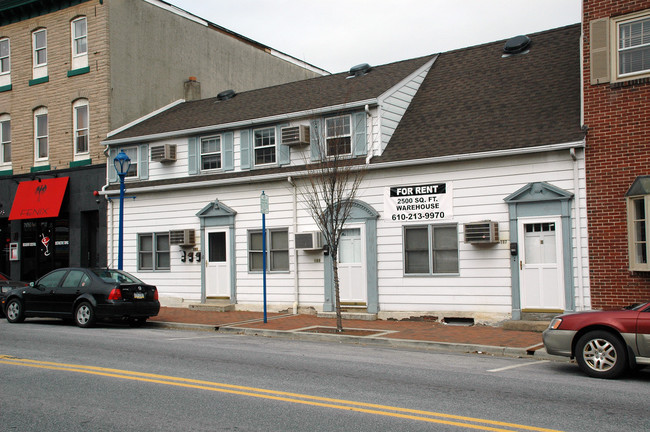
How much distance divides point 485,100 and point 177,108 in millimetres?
13041

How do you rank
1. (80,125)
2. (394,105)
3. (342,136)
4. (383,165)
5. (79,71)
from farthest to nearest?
(80,125) → (79,71) → (394,105) → (342,136) → (383,165)

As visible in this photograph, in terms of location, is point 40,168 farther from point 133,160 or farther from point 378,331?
point 378,331

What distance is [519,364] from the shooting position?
10711 millimetres

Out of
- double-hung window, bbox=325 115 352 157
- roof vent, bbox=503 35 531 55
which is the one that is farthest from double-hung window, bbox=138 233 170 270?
roof vent, bbox=503 35 531 55

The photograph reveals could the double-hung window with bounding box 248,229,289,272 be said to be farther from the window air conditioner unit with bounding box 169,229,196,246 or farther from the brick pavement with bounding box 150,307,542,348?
the window air conditioner unit with bounding box 169,229,196,246

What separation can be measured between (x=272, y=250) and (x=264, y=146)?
3188mm

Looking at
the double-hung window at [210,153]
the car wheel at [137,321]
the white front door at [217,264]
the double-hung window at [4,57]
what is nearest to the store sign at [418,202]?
the white front door at [217,264]

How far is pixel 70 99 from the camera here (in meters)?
24.5

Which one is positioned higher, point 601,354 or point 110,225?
point 110,225

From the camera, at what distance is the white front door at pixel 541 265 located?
565 inches

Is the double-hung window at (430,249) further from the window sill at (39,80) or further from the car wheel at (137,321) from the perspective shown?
the window sill at (39,80)

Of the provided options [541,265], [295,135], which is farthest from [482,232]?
[295,135]

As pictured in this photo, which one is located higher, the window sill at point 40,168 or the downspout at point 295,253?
the window sill at point 40,168

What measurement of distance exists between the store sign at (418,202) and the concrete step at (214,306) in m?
5.83
